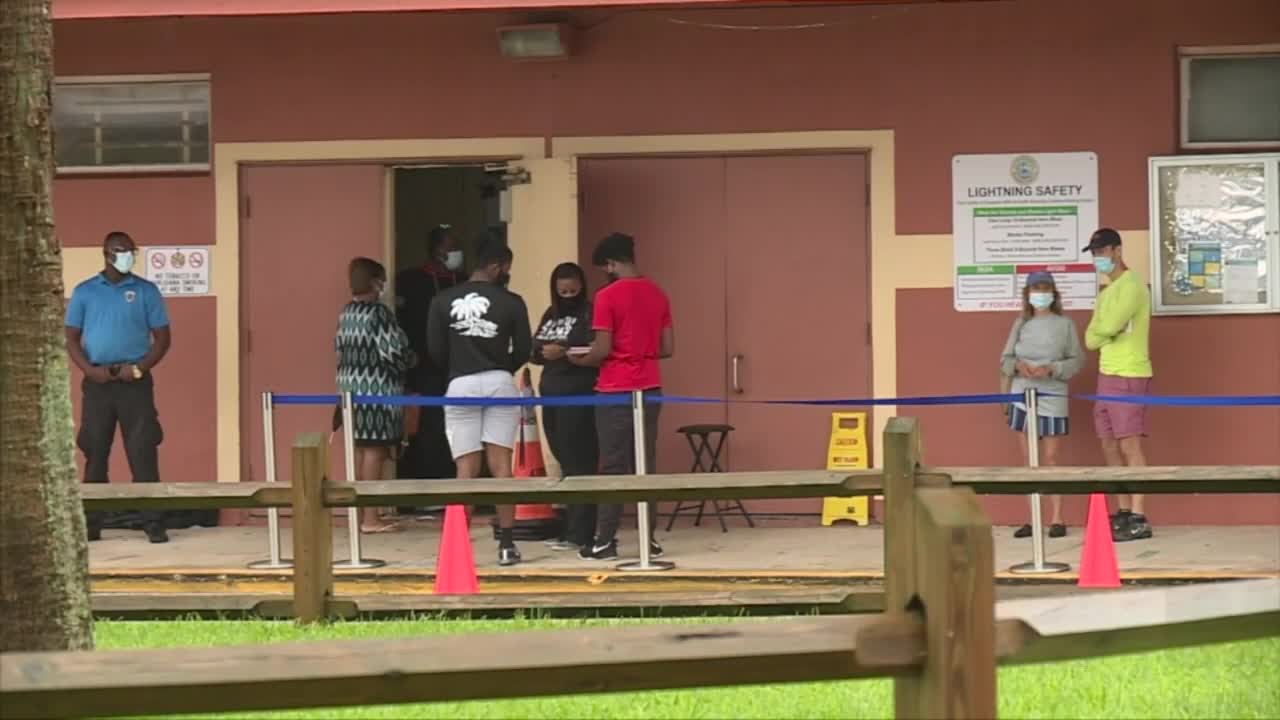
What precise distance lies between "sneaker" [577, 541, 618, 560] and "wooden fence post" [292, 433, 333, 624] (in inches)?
163

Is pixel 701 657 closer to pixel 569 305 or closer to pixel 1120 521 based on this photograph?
pixel 569 305

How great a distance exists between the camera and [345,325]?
12234mm

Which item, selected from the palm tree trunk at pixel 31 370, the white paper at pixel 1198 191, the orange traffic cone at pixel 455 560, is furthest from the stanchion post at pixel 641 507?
the palm tree trunk at pixel 31 370

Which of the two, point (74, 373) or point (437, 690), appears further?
point (74, 373)

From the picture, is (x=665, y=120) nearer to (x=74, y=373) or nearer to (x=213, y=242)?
(x=213, y=242)

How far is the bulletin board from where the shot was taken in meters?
12.7

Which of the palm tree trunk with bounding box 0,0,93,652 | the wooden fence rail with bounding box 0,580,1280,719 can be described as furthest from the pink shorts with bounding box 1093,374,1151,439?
the wooden fence rail with bounding box 0,580,1280,719

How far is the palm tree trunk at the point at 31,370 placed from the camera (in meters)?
5.28

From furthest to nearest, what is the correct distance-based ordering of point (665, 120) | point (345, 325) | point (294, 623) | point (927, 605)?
point (665, 120)
point (345, 325)
point (294, 623)
point (927, 605)

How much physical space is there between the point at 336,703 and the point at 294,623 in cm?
418

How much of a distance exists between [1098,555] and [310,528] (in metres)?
4.35

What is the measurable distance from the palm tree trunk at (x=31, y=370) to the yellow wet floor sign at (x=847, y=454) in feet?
26.0

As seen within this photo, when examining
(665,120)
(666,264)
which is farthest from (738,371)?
(665,120)

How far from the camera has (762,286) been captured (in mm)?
13094
